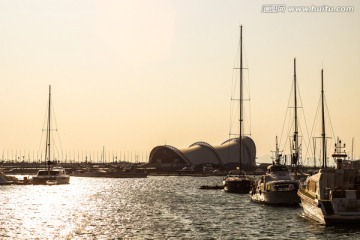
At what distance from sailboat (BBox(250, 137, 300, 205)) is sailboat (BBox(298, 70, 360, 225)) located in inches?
558

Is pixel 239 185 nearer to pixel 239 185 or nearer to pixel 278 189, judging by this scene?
pixel 239 185

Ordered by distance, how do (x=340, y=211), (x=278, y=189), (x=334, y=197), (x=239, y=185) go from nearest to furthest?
1. (x=340, y=211)
2. (x=334, y=197)
3. (x=278, y=189)
4. (x=239, y=185)

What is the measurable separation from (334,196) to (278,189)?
28.6 meters

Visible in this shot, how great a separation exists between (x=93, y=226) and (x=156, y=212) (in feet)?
60.9

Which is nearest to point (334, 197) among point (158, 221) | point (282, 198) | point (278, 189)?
point (158, 221)

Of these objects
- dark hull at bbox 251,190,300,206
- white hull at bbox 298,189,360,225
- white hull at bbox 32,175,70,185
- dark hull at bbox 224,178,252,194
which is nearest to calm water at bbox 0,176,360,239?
white hull at bbox 298,189,360,225

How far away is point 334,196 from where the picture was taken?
2480 inches

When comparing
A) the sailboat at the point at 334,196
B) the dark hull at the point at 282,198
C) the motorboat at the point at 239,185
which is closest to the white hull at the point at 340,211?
the sailboat at the point at 334,196

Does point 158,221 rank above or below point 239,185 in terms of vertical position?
below

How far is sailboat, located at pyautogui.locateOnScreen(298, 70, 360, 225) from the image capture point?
2458 inches

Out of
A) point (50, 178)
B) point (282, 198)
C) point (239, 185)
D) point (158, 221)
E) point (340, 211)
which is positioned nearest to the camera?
point (340, 211)

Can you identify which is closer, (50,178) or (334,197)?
(334,197)

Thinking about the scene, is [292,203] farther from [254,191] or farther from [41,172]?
[41,172]

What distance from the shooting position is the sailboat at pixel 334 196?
62.4m
